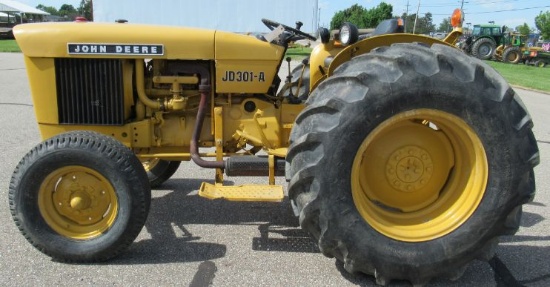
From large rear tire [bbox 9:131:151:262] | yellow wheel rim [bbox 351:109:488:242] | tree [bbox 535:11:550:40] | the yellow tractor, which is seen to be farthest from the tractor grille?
tree [bbox 535:11:550:40]

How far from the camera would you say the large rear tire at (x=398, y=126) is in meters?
2.98

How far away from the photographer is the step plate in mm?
3529

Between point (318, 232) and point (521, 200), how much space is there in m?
1.35

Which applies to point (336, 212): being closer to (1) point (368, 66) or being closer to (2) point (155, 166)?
(1) point (368, 66)

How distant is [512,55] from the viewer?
29016 mm

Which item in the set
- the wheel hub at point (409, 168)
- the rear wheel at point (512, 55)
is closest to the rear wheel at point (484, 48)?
the rear wheel at point (512, 55)

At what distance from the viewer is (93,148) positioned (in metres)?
3.33

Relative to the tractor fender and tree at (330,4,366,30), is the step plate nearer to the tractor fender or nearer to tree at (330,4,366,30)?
the tractor fender

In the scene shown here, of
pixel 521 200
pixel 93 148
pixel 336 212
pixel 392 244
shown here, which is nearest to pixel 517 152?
pixel 521 200

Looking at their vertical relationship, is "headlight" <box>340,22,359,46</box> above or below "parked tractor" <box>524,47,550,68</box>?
above

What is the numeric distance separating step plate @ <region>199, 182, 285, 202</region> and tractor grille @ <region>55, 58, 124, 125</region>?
0.97 metres

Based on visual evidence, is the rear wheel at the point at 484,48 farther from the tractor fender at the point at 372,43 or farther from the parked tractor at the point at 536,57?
the tractor fender at the point at 372,43

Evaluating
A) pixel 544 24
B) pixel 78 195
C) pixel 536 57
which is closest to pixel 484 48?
pixel 536 57

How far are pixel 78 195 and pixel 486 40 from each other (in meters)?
30.7
